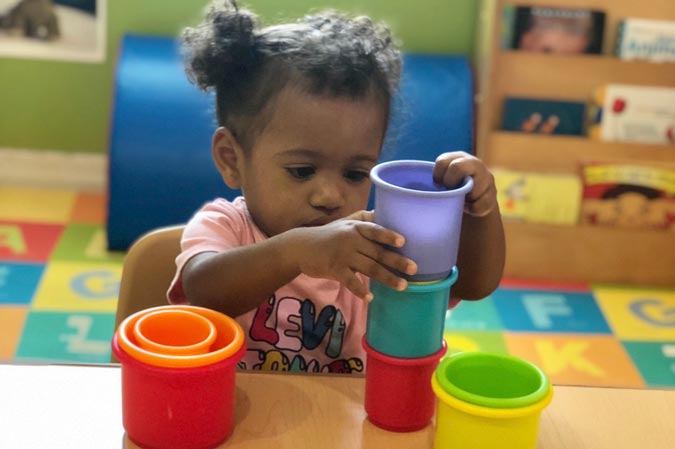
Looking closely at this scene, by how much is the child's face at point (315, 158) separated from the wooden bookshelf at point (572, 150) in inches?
65.9

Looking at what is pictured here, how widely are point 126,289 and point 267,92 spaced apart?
11.6 inches

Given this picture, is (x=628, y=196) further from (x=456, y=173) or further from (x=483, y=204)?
(x=456, y=173)

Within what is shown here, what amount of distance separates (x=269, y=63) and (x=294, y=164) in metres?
0.14

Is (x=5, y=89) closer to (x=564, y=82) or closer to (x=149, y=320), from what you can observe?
(x=564, y=82)

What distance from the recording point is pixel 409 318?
2.66ft

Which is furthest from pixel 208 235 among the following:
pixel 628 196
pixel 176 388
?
pixel 628 196

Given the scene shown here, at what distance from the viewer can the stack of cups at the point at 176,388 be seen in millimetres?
775

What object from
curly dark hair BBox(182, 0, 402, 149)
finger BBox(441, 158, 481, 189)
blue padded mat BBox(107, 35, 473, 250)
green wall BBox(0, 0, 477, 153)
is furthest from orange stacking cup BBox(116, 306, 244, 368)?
green wall BBox(0, 0, 477, 153)

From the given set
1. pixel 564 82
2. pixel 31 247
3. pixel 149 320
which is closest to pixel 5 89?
pixel 31 247

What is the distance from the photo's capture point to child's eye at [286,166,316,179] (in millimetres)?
1102

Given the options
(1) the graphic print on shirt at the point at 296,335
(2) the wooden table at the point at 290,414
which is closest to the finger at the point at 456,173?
(2) the wooden table at the point at 290,414

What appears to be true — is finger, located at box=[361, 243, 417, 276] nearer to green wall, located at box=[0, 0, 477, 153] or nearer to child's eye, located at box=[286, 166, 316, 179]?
child's eye, located at box=[286, 166, 316, 179]

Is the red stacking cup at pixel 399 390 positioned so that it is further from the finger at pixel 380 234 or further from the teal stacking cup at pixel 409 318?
the finger at pixel 380 234

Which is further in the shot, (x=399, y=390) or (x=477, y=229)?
(x=477, y=229)
